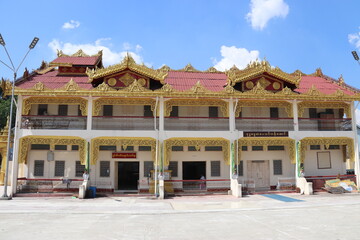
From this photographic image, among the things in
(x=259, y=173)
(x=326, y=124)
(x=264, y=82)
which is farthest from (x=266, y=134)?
(x=326, y=124)

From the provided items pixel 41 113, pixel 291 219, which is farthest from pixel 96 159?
pixel 291 219

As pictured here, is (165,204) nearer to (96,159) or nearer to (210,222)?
(210,222)

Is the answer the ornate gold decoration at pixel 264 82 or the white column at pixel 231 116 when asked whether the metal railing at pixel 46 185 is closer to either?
the white column at pixel 231 116

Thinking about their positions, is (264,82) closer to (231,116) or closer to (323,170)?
(231,116)

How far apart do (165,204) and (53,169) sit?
9.44 m

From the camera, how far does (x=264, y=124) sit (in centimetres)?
1955

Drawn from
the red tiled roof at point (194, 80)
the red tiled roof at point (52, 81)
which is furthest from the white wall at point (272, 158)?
the red tiled roof at point (52, 81)

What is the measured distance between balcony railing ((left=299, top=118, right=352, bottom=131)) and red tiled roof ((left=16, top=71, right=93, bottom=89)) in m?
15.8

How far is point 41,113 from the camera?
19.9m

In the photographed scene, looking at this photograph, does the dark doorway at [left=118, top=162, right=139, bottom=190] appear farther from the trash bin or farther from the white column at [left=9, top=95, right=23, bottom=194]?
the white column at [left=9, top=95, right=23, bottom=194]

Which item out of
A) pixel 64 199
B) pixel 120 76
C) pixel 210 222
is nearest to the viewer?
pixel 210 222

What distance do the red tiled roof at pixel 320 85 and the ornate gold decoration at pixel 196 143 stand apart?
305 inches

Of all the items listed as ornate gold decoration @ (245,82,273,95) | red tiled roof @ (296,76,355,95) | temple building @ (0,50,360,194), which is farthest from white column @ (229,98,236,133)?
red tiled roof @ (296,76,355,95)

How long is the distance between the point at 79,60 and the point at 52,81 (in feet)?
11.1
